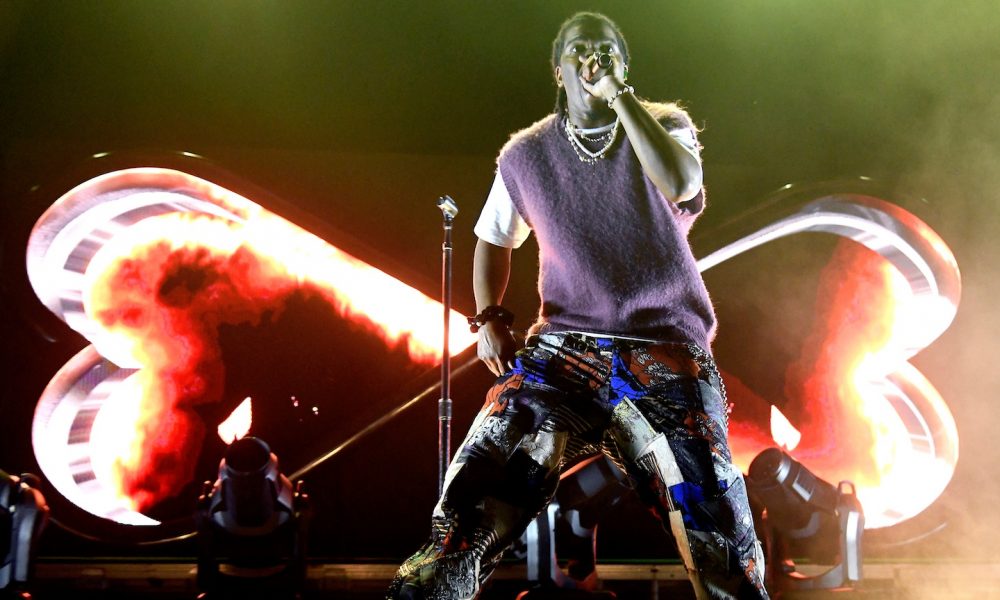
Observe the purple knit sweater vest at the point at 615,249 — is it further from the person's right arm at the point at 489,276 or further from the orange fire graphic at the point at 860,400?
the orange fire graphic at the point at 860,400

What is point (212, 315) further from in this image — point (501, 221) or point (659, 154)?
point (659, 154)

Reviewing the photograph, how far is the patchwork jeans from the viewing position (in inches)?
53.7

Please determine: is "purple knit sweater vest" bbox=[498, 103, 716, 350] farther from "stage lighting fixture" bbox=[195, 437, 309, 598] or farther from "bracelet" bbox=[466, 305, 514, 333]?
"stage lighting fixture" bbox=[195, 437, 309, 598]

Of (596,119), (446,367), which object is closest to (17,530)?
(446,367)

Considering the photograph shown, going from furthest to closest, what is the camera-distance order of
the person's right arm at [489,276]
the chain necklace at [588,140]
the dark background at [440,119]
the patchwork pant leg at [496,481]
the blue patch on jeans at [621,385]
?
the dark background at [440,119] → the person's right arm at [489,276] → the chain necklace at [588,140] → the blue patch on jeans at [621,385] → the patchwork pant leg at [496,481]

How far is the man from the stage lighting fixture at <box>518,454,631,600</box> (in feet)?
4.99

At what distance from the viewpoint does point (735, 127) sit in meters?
3.96

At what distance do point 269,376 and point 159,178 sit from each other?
114 centimetres

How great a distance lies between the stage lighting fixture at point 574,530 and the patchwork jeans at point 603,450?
152 centimetres

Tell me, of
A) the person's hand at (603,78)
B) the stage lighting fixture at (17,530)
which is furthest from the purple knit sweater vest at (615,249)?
the stage lighting fixture at (17,530)

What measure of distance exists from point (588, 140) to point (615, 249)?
0.27 metres

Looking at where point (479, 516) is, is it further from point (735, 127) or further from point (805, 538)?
point (735, 127)

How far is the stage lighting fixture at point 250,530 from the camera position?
2963 millimetres

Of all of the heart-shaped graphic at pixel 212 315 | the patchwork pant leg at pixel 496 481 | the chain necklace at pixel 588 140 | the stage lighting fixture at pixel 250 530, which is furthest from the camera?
the heart-shaped graphic at pixel 212 315
